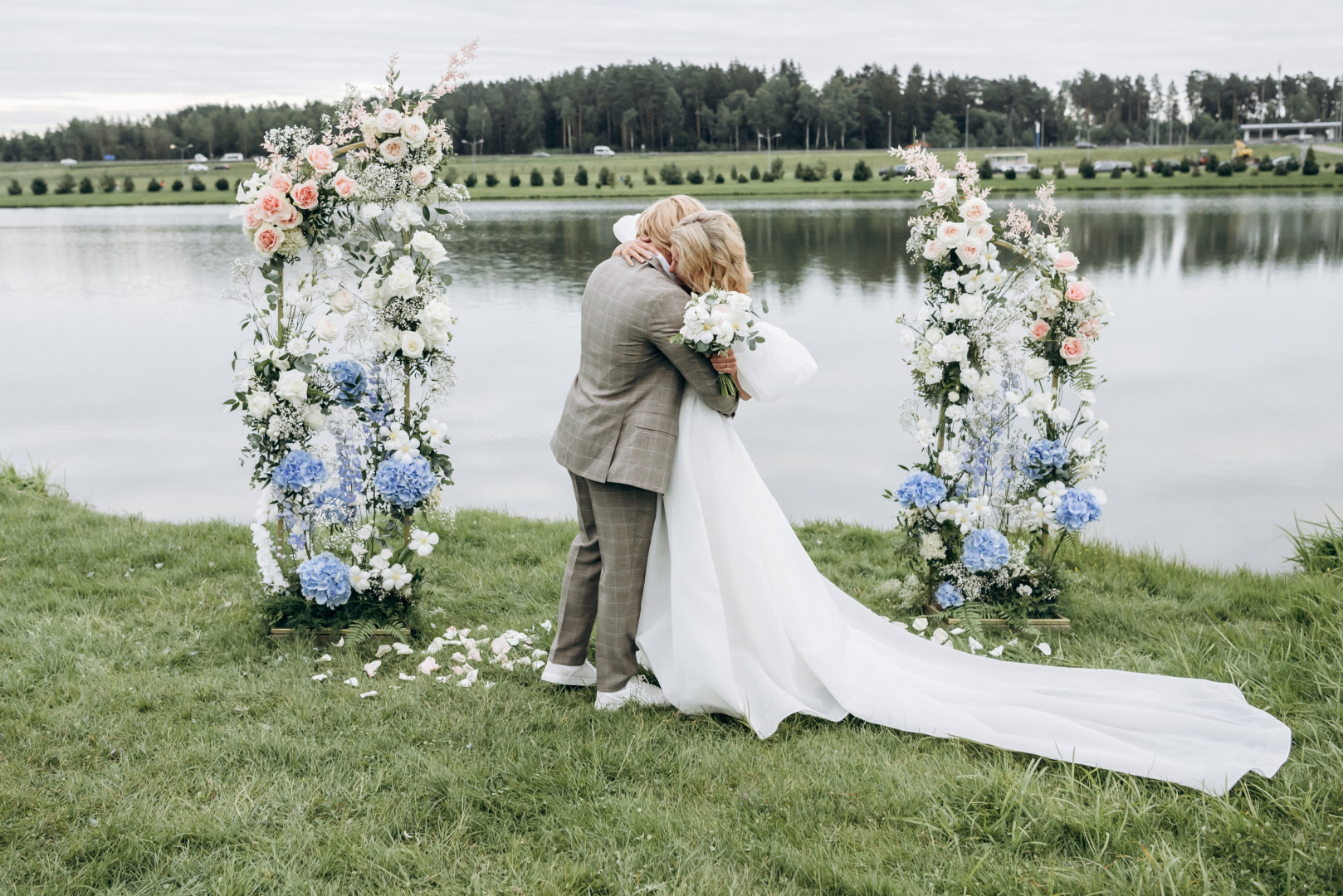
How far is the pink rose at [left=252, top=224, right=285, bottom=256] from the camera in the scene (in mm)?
4793

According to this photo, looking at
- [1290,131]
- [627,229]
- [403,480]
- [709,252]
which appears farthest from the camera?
[1290,131]

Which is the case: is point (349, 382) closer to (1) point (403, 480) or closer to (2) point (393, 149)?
(1) point (403, 480)

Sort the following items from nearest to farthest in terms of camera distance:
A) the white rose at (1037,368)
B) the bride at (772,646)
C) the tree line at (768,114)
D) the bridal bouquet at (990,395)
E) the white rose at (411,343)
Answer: the bride at (772,646) → the white rose at (411,343) → the bridal bouquet at (990,395) → the white rose at (1037,368) → the tree line at (768,114)

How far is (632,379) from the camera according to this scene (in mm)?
4168

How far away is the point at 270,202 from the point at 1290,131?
131 meters

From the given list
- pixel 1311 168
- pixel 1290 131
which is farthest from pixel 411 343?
pixel 1290 131

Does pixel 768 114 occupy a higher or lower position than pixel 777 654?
higher

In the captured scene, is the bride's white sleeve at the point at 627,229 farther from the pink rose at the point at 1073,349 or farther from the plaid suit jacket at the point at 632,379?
the pink rose at the point at 1073,349

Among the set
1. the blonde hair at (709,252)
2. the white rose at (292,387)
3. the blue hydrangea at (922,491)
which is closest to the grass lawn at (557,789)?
the blue hydrangea at (922,491)

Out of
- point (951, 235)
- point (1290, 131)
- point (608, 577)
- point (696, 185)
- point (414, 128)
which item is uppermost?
point (1290, 131)

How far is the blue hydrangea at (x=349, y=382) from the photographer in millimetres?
5043

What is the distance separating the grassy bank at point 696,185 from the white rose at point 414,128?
42955mm

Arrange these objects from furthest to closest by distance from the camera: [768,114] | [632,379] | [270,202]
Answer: [768,114], [270,202], [632,379]

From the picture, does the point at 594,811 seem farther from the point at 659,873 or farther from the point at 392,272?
the point at 392,272
